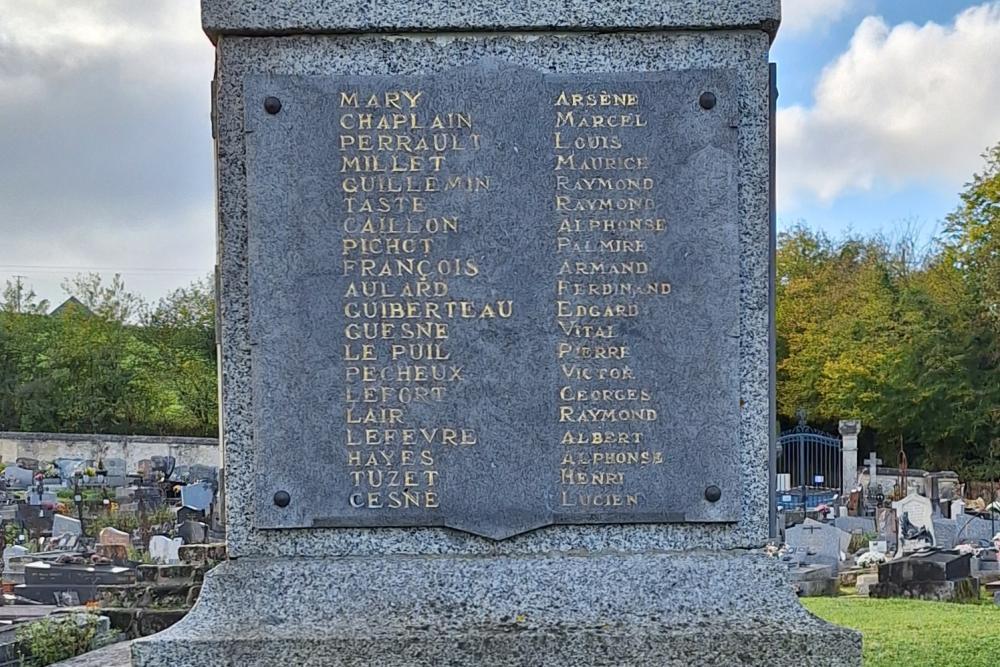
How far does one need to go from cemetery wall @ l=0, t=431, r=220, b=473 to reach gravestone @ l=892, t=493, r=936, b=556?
19.7 meters

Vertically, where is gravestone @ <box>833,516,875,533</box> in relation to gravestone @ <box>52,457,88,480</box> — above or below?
below

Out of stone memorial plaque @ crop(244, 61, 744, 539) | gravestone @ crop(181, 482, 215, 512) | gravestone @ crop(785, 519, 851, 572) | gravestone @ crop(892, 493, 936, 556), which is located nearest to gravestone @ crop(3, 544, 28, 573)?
gravestone @ crop(181, 482, 215, 512)

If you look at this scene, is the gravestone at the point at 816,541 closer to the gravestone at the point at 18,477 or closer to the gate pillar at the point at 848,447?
the gate pillar at the point at 848,447

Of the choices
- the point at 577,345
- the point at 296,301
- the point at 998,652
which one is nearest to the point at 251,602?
the point at 296,301

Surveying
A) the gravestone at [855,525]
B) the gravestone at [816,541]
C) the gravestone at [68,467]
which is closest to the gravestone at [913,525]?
the gravestone at [855,525]

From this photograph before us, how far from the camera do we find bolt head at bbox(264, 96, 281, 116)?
3.61 meters

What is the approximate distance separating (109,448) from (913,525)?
2302cm

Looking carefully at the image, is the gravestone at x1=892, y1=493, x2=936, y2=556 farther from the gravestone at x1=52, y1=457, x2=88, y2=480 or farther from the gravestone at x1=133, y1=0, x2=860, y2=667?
the gravestone at x1=52, y1=457, x2=88, y2=480

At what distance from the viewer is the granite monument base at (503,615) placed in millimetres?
3322

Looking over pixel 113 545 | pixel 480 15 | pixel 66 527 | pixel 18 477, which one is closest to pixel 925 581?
pixel 480 15

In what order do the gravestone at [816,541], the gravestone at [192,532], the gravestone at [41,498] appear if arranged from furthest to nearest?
1. the gravestone at [41,498]
2. the gravestone at [192,532]
3. the gravestone at [816,541]

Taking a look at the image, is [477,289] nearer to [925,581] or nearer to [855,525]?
[925,581]

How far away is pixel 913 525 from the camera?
47.8 feet

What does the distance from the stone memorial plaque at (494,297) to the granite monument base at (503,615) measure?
18 centimetres
